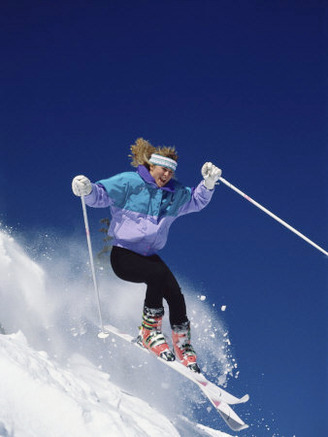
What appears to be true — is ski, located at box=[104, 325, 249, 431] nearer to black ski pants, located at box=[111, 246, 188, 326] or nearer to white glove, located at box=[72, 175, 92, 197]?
black ski pants, located at box=[111, 246, 188, 326]

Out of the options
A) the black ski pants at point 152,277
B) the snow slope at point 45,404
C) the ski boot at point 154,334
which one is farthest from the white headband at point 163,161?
the snow slope at point 45,404

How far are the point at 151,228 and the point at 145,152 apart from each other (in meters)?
Result: 0.83

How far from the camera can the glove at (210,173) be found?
4.32 metres

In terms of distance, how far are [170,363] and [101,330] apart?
826 millimetres

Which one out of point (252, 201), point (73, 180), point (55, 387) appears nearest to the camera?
point (55, 387)

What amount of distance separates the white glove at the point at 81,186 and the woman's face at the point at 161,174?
0.74 m

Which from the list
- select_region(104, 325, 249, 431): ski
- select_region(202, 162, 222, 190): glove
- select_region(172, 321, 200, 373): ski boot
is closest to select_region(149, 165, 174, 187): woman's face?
select_region(202, 162, 222, 190): glove

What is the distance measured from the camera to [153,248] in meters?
4.31

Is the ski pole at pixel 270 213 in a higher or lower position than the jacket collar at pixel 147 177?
higher

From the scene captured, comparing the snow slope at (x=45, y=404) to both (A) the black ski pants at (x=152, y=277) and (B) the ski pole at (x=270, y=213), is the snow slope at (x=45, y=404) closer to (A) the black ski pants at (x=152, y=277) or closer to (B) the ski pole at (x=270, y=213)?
(A) the black ski pants at (x=152, y=277)

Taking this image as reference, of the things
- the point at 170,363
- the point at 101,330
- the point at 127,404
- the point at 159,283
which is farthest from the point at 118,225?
the point at 127,404

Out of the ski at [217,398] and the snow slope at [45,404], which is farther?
the ski at [217,398]

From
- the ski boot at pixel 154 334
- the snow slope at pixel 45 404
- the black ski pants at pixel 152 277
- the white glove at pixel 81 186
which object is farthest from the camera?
the ski boot at pixel 154 334

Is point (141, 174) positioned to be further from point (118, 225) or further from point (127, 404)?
point (127, 404)
